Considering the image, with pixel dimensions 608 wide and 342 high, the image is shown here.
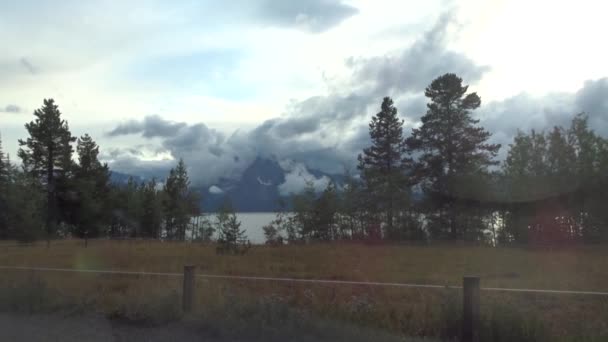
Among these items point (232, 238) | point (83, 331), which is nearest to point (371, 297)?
point (83, 331)

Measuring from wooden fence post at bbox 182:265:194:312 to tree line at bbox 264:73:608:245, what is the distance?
31.5m

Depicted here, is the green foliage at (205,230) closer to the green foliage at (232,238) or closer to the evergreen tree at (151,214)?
the evergreen tree at (151,214)

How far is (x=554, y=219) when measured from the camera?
42.1 meters

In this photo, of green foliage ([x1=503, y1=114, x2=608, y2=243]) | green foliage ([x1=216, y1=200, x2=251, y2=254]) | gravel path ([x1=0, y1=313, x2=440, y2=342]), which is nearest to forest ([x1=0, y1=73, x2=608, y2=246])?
green foliage ([x1=503, y1=114, x2=608, y2=243])

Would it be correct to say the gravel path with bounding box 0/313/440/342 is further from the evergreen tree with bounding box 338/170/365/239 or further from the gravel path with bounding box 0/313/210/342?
the evergreen tree with bounding box 338/170/365/239

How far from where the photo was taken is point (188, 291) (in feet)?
28.1

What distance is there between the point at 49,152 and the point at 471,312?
62461 millimetres

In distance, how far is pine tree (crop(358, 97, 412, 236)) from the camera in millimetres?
47312

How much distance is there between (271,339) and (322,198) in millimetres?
45709

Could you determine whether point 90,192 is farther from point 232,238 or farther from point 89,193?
point 232,238

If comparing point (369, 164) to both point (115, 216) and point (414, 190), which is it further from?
point (115, 216)

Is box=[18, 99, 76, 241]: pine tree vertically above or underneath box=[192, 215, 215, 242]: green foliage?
above

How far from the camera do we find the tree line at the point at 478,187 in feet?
136

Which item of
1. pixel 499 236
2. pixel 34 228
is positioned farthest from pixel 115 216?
pixel 499 236
